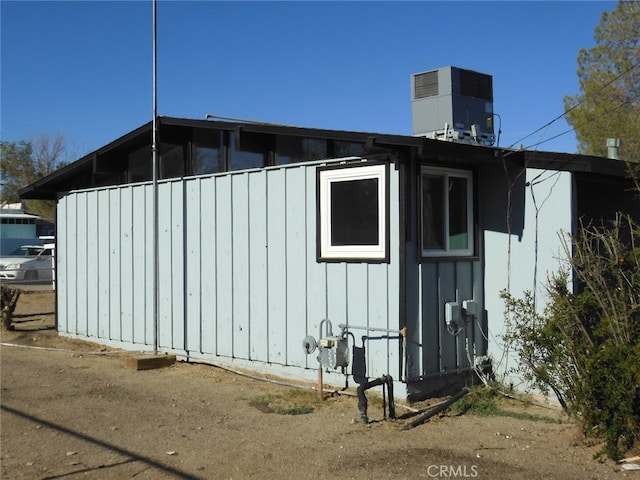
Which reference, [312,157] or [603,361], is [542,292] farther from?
[312,157]

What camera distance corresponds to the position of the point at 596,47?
2023 centimetres

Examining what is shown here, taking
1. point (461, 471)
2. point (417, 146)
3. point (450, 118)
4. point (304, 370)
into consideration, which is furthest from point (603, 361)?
point (450, 118)

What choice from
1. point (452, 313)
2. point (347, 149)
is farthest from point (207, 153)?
point (452, 313)

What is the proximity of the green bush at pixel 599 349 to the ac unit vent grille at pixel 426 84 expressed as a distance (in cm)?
442

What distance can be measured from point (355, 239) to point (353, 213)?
0.30 metres

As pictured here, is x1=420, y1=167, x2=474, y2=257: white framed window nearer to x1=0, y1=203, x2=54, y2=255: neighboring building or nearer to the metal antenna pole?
the metal antenna pole

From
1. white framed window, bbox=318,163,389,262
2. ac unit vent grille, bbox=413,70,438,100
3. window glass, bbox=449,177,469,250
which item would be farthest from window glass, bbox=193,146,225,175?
window glass, bbox=449,177,469,250

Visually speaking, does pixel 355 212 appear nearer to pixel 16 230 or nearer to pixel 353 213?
pixel 353 213

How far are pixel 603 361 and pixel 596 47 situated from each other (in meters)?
17.3

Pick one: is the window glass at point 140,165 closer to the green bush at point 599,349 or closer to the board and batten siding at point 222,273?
the board and batten siding at point 222,273

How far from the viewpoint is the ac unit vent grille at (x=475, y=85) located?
1005 cm

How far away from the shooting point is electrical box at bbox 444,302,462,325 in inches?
298

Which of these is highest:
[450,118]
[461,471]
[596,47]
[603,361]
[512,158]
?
[596,47]

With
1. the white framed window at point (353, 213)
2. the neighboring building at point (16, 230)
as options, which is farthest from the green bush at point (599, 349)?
the neighboring building at point (16, 230)
